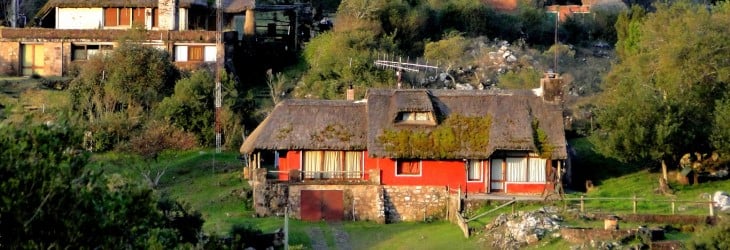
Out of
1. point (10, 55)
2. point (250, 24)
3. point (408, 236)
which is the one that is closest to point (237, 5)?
point (250, 24)

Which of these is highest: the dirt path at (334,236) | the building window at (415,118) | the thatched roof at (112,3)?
the thatched roof at (112,3)

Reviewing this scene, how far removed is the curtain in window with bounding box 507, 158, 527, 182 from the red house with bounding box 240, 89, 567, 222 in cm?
3

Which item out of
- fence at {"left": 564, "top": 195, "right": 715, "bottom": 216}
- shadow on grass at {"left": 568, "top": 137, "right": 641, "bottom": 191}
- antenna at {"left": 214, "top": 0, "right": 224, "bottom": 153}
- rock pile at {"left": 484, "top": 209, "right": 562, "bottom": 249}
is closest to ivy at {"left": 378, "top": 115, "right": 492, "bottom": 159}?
shadow on grass at {"left": 568, "top": 137, "right": 641, "bottom": 191}

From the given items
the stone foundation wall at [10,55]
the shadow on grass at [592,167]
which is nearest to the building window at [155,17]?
the stone foundation wall at [10,55]

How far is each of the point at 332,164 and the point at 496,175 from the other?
5.00m

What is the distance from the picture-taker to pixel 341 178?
Result: 141 feet

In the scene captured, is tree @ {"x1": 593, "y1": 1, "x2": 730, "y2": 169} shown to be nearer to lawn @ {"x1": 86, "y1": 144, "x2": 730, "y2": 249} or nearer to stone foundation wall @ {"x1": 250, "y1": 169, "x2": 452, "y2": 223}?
lawn @ {"x1": 86, "y1": 144, "x2": 730, "y2": 249}

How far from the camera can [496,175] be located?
43000mm

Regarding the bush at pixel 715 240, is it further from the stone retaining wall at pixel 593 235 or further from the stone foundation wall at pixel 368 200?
the stone foundation wall at pixel 368 200

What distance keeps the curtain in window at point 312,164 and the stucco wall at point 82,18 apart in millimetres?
19747

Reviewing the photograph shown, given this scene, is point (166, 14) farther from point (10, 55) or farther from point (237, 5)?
point (10, 55)

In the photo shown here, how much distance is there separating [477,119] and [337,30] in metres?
16.3

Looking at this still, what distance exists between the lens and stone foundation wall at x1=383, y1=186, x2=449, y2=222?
42.2 meters

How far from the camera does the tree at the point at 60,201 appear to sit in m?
21.0
